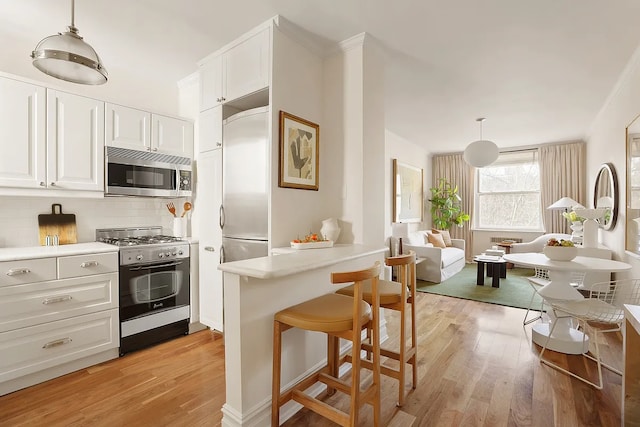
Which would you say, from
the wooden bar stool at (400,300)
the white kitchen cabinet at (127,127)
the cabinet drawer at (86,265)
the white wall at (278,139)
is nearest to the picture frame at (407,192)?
the white wall at (278,139)

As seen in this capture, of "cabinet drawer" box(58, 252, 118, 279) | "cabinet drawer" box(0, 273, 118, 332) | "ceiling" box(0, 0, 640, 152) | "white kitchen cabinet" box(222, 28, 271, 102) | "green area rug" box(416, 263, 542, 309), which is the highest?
"ceiling" box(0, 0, 640, 152)

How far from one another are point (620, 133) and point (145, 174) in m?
5.22

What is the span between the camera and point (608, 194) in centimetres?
409

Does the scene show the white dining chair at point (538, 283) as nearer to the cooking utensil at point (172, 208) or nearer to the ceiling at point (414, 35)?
the ceiling at point (414, 35)

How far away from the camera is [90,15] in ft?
7.48

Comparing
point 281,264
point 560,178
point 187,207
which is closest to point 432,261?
point 560,178

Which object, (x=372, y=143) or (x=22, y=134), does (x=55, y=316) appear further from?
(x=372, y=143)

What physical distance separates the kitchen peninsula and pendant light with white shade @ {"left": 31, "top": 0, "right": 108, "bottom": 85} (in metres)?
1.44

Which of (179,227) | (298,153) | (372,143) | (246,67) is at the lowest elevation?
(179,227)

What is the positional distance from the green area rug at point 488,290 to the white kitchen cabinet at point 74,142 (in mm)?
4333

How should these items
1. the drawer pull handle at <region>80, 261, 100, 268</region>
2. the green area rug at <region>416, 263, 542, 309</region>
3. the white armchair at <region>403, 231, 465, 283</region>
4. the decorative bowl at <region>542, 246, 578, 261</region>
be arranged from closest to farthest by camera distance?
the drawer pull handle at <region>80, 261, 100, 268</region>
the decorative bowl at <region>542, 246, 578, 261</region>
the green area rug at <region>416, 263, 542, 309</region>
the white armchair at <region>403, 231, 465, 283</region>

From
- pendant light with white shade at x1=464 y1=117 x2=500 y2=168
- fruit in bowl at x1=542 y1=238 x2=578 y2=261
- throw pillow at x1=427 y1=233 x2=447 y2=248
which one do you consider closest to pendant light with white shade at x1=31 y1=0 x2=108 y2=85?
fruit in bowl at x1=542 y1=238 x2=578 y2=261

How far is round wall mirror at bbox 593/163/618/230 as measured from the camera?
3.74 meters

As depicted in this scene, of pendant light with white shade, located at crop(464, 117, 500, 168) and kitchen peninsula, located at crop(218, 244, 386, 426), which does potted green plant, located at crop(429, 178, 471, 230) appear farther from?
kitchen peninsula, located at crop(218, 244, 386, 426)
